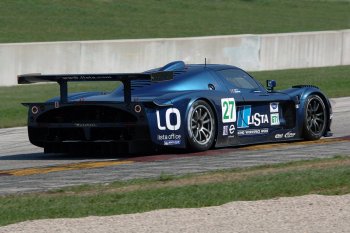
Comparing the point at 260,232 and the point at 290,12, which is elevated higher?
the point at 290,12

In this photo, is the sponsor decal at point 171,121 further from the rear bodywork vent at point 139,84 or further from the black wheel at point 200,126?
the rear bodywork vent at point 139,84

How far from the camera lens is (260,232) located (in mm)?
7809

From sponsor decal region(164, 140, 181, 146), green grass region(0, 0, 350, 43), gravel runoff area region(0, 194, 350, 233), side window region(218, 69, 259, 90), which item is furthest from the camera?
green grass region(0, 0, 350, 43)

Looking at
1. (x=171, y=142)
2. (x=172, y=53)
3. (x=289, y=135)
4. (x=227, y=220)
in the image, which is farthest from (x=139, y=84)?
(x=172, y=53)

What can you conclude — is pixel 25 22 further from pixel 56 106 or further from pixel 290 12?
pixel 56 106

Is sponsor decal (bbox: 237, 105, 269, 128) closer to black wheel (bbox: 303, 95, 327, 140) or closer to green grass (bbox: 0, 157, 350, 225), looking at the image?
black wheel (bbox: 303, 95, 327, 140)

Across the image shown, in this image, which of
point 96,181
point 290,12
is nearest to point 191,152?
point 96,181

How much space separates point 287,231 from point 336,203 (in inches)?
49.2

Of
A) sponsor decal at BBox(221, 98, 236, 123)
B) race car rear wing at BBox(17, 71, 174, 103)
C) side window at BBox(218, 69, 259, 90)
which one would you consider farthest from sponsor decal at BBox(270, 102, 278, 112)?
race car rear wing at BBox(17, 71, 174, 103)

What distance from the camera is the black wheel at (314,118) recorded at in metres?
15.0

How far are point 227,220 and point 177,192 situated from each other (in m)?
1.62

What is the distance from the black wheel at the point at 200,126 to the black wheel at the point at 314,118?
74.3 inches

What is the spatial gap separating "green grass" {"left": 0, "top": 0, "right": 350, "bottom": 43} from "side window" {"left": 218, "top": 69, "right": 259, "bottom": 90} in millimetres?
16172

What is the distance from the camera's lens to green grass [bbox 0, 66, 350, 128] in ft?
63.9
